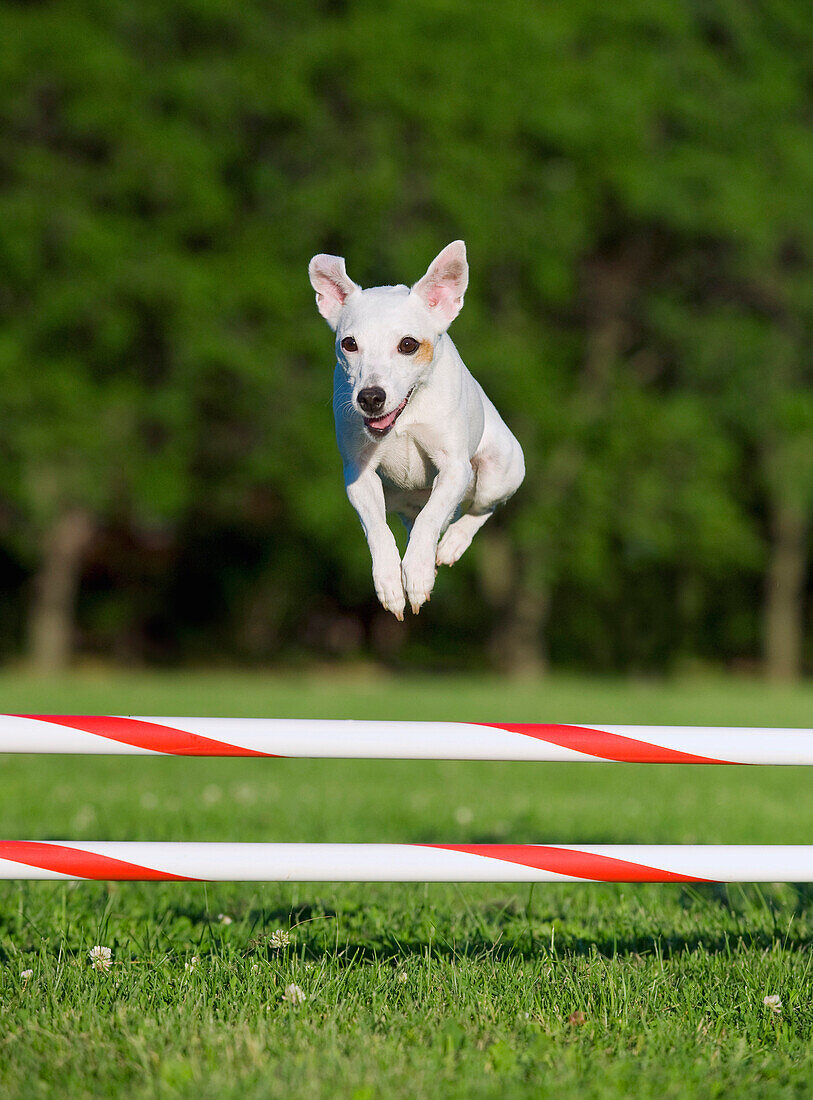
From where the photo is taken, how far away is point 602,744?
9.41 ft

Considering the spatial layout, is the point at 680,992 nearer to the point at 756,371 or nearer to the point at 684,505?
the point at 684,505

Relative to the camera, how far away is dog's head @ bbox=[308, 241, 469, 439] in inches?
101

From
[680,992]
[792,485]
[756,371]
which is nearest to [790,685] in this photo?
[792,485]

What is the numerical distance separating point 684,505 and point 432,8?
30.5 feet

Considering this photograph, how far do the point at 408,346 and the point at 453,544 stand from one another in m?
0.59

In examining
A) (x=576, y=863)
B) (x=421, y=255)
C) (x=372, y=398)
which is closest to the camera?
(x=372, y=398)

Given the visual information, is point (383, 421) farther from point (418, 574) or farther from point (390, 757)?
point (390, 757)

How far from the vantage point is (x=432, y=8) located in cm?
1861

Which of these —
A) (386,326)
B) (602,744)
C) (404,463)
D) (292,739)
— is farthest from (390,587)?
(602,744)

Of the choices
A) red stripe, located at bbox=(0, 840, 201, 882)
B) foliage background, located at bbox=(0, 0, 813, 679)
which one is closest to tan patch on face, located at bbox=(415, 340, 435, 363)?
red stripe, located at bbox=(0, 840, 201, 882)

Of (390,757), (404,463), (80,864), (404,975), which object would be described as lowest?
(404,975)

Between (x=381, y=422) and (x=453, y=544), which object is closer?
(x=381, y=422)

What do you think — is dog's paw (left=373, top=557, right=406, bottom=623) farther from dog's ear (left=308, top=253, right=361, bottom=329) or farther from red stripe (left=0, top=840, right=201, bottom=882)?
red stripe (left=0, top=840, right=201, bottom=882)

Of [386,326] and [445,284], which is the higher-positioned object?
[445,284]
